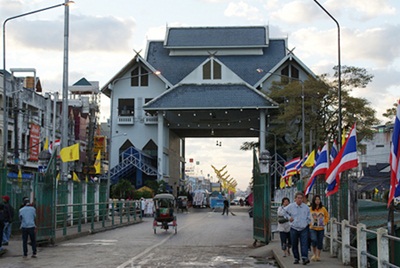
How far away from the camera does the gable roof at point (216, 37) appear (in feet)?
288

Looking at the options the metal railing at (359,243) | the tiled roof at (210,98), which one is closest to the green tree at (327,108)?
the tiled roof at (210,98)

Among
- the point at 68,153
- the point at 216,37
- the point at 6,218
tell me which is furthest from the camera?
the point at 216,37

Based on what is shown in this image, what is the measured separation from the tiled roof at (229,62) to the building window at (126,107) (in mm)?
5468

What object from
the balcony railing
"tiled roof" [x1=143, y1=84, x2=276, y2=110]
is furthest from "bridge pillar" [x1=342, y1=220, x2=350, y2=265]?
the balcony railing

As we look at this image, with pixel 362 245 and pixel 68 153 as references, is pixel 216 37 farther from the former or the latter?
pixel 362 245

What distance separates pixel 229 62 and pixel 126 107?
1417 cm

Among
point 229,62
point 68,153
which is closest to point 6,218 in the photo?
point 68,153

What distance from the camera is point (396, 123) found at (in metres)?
11.5

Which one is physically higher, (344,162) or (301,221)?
(344,162)

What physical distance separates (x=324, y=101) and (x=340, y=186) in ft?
137

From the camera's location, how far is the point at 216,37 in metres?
89.2

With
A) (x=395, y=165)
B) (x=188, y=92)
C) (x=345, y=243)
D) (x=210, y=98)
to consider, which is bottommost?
(x=345, y=243)

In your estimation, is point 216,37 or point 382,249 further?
point 216,37

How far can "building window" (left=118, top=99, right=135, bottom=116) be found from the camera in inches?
3319
